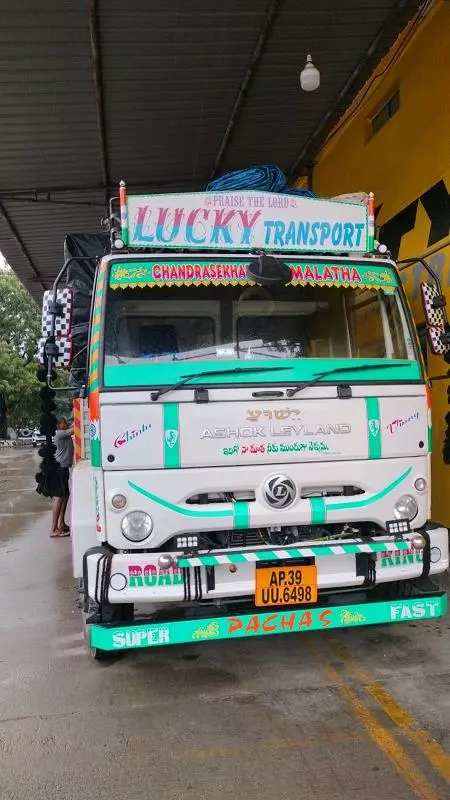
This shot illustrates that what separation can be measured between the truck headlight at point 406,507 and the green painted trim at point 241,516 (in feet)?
3.17

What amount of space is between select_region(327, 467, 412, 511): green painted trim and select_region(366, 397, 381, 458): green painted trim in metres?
0.20

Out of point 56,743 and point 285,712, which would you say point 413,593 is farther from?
point 56,743

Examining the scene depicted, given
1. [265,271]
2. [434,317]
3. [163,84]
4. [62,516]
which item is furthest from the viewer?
[62,516]

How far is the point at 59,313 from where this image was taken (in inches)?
174

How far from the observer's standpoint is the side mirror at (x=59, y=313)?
4.39 m

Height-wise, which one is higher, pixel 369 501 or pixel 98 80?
pixel 98 80

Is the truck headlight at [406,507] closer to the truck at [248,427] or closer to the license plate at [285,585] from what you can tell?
the truck at [248,427]

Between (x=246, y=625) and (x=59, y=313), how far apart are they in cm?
237

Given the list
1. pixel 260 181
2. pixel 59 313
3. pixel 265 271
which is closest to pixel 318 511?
pixel 265 271

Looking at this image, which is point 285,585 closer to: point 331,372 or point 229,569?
point 229,569

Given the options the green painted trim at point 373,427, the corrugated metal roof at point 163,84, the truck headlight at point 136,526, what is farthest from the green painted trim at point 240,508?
the corrugated metal roof at point 163,84

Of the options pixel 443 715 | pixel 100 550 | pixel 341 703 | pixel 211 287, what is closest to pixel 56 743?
pixel 100 550

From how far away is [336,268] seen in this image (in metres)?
4.38

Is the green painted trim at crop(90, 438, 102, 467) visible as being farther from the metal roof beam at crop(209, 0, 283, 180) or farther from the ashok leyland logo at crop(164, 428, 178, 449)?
the metal roof beam at crop(209, 0, 283, 180)
